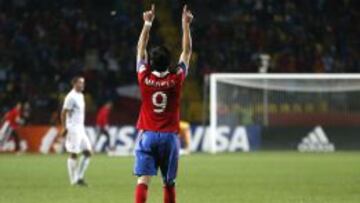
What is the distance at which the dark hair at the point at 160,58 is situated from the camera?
37.3ft

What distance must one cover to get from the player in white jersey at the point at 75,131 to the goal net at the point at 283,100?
1585cm

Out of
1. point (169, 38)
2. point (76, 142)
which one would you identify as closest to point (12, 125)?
point (169, 38)

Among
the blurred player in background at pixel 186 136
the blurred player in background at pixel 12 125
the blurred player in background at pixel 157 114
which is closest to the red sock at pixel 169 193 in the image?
the blurred player in background at pixel 157 114

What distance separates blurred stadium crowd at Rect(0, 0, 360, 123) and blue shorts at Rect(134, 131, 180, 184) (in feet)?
92.8

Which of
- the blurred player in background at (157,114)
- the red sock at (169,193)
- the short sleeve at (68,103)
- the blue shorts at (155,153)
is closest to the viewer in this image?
the blurred player in background at (157,114)

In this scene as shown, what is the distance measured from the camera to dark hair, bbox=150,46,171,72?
37.3 feet

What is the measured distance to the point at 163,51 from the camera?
37.4ft

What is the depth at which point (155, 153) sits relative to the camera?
38.8ft

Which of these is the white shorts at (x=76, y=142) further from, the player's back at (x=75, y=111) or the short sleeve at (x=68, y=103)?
the short sleeve at (x=68, y=103)

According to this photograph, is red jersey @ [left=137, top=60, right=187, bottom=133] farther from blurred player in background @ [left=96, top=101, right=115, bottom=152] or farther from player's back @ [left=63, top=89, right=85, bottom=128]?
blurred player in background @ [left=96, top=101, right=115, bottom=152]

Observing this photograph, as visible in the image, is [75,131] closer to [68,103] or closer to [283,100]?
[68,103]

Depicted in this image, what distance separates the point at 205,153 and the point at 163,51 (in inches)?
1019

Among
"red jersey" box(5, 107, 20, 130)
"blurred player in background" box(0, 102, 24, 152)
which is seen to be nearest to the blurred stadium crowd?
"blurred player in background" box(0, 102, 24, 152)

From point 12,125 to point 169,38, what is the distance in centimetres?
925
